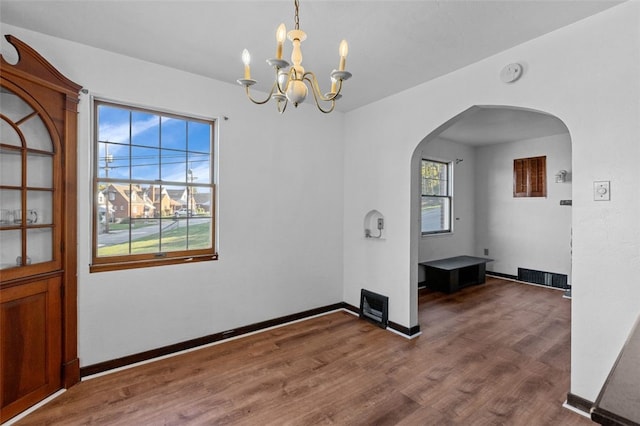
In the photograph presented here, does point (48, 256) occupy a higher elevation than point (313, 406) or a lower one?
higher

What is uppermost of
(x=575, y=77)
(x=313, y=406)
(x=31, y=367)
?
(x=575, y=77)

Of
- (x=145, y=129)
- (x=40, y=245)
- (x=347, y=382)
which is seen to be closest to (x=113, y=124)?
(x=145, y=129)

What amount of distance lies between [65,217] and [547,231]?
279 inches

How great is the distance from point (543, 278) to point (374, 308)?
3.90 meters

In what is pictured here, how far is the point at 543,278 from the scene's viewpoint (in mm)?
5609

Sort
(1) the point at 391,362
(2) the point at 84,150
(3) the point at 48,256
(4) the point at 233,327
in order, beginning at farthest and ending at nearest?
1. (4) the point at 233,327
2. (1) the point at 391,362
3. (2) the point at 84,150
4. (3) the point at 48,256

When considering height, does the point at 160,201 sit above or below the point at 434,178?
below

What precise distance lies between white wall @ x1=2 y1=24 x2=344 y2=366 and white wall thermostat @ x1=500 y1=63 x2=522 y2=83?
2.08 metres

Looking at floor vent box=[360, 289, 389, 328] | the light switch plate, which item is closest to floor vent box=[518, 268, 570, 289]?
floor vent box=[360, 289, 389, 328]

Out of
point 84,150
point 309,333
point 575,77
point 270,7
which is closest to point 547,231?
point 575,77

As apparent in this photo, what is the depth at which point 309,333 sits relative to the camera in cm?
346

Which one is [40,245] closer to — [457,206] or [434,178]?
[434,178]

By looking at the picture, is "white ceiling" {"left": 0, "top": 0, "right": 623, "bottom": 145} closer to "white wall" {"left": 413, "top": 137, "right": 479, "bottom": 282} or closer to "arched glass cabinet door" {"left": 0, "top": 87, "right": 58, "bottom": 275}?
"arched glass cabinet door" {"left": 0, "top": 87, "right": 58, "bottom": 275}

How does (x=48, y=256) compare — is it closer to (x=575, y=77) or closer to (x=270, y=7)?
(x=270, y=7)
